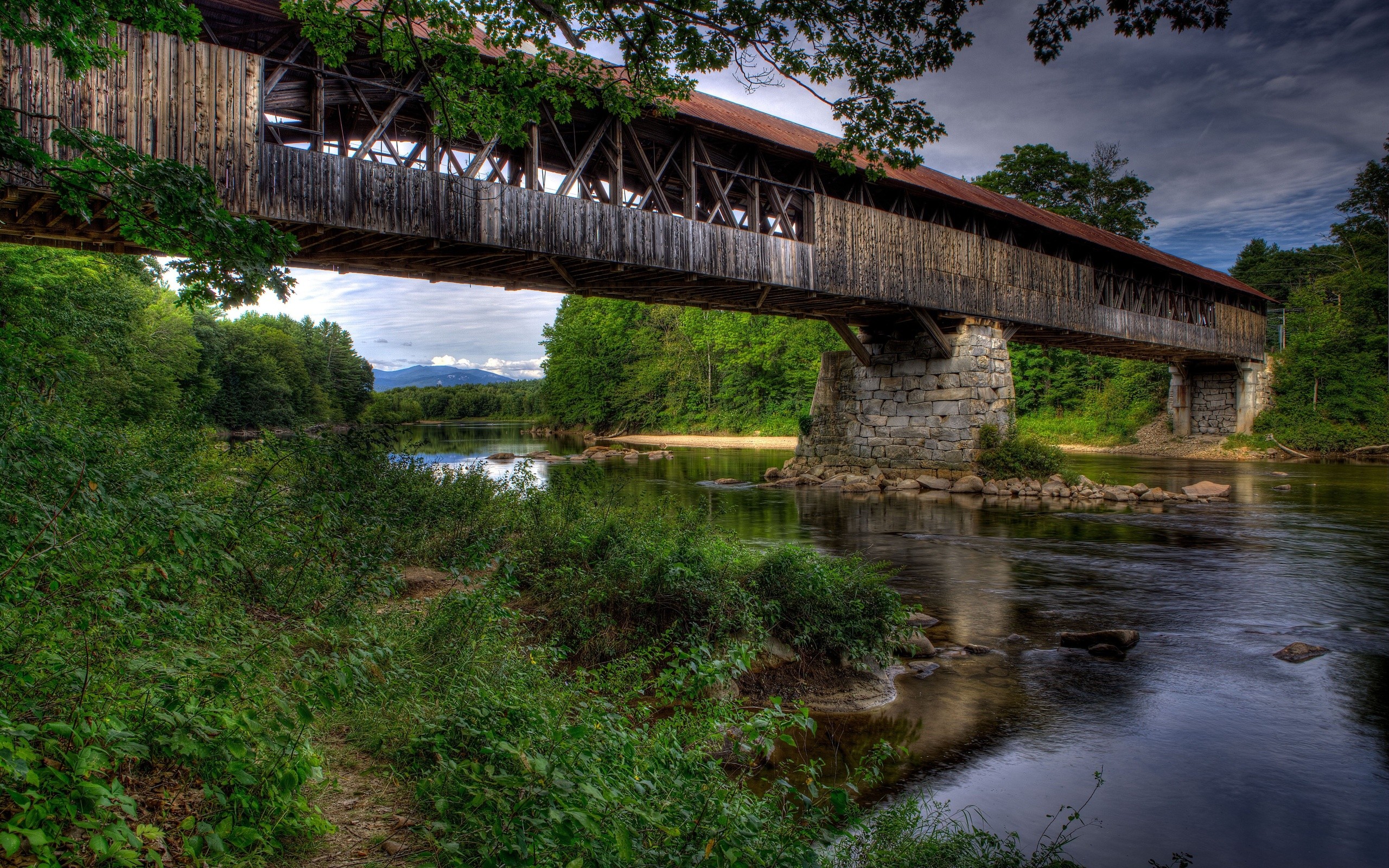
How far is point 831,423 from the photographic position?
67.2 feet

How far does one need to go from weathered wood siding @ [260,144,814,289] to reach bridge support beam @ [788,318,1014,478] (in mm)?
5916

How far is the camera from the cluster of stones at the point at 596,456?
26516mm

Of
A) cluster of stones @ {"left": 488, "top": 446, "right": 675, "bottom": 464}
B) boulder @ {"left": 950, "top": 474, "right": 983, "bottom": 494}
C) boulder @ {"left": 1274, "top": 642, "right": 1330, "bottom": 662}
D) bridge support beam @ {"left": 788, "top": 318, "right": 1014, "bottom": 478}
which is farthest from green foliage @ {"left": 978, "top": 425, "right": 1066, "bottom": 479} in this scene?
cluster of stones @ {"left": 488, "top": 446, "right": 675, "bottom": 464}

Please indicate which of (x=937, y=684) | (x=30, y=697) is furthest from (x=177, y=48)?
(x=937, y=684)

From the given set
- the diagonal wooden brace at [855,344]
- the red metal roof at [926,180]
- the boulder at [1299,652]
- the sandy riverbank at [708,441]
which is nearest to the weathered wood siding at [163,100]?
the red metal roof at [926,180]

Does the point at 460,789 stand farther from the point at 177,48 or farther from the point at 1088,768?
the point at 177,48

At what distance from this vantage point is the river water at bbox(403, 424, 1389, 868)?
12.1 feet

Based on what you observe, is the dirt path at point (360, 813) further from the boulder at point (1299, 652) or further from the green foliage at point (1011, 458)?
the green foliage at point (1011, 458)

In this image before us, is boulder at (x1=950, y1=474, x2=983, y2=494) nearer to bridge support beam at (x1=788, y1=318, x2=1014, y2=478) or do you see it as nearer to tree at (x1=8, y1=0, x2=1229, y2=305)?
bridge support beam at (x1=788, y1=318, x2=1014, y2=478)

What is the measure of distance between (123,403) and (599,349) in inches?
1392

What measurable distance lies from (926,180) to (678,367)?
29.7m

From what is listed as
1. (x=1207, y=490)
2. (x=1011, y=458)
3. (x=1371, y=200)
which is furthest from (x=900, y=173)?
(x=1371, y=200)

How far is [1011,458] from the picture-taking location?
1744 centimetres

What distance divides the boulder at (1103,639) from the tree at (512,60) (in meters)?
4.42
